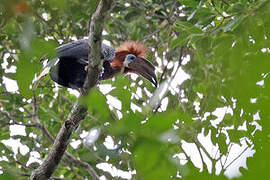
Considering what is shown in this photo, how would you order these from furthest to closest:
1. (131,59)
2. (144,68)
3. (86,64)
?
(131,59) < (144,68) < (86,64)

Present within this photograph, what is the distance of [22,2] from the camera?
0.47 metres

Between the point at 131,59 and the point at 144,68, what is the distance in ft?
0.76

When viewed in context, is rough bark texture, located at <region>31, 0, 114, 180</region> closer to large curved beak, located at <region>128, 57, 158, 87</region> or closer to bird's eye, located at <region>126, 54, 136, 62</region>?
large curved beak, located at <region>128, 57, 158, 87</region>

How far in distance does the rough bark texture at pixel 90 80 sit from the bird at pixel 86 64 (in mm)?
825

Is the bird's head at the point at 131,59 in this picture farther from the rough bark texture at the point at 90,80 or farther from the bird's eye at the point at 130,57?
the rough bark texture at the point at 90,80

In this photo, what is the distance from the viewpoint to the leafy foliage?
0.50 m

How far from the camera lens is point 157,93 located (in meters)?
1.10

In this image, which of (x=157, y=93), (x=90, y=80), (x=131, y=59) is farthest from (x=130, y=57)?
(x=157, y=93)

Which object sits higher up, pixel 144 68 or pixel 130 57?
pixel 130 57

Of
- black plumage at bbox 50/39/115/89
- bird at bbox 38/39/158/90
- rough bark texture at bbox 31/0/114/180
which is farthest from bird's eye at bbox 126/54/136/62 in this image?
rough bark texture at bbox 31/0/114/180

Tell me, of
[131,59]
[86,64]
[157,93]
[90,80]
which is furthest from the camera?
[131,59]

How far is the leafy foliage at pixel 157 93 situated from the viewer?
50cm

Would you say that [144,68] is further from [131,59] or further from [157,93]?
[157,93]

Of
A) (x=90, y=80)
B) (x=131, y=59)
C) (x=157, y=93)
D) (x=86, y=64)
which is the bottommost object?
(x=157, y=93)
